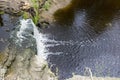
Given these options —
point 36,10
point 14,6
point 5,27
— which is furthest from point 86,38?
point 14,6

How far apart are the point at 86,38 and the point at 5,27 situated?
4636 millimetres

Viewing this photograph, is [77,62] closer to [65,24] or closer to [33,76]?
[33,76]

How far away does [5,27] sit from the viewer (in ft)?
52.1

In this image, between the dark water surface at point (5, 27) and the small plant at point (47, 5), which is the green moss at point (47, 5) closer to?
the small plant at point (47, 5)

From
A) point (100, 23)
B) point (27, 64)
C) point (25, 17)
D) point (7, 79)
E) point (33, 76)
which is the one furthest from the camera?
point (100, 23)

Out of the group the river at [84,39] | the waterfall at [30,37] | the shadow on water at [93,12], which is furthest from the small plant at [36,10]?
the shadow on water at [93,12]

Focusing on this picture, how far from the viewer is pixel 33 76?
11023 mm

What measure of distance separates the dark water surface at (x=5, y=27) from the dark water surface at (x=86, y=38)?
202cm

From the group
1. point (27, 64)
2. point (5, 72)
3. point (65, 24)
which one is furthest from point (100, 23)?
point (5, 72)

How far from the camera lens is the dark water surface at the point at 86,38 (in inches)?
536

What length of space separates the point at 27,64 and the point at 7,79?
5.12 feet

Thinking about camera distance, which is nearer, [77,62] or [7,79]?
[7,79]

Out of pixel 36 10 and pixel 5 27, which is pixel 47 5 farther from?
pixel 5 27

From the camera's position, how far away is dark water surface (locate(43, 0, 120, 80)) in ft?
44.7
